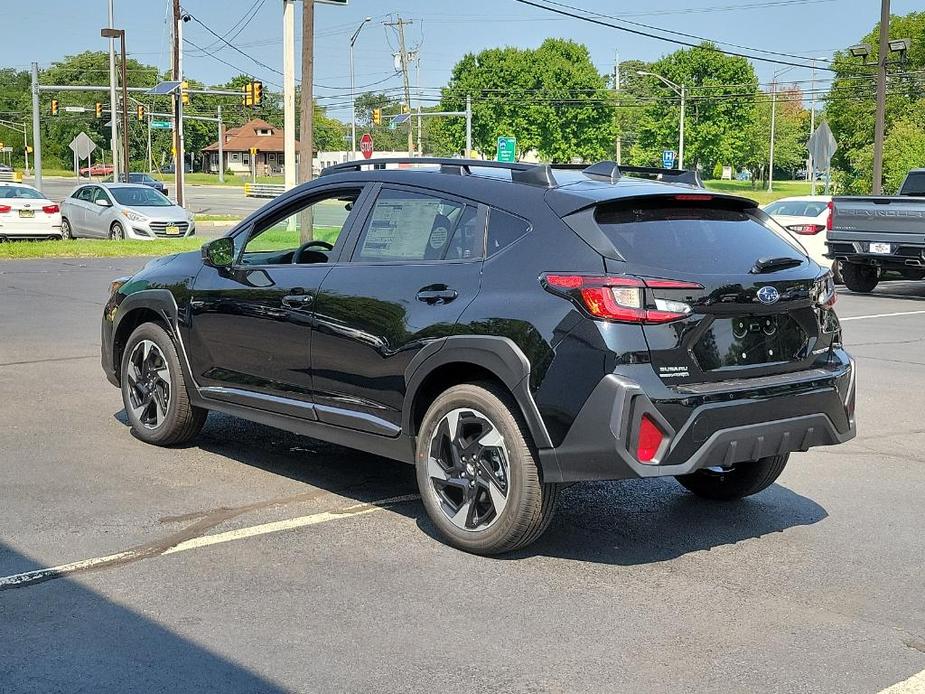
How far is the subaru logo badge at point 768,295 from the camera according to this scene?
205 inches

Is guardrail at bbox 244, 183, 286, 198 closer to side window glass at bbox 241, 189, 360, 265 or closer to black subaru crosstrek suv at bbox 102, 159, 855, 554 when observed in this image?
side window glass at bbox 241, 189, 360, 265

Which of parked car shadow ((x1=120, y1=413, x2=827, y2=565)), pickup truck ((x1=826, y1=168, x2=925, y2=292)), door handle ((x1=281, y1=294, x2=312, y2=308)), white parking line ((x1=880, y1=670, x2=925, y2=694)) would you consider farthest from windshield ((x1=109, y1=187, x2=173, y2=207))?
white parking line ((x1=880, y1=670, x2=925, y2=694))

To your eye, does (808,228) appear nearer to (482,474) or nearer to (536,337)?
(482,474)

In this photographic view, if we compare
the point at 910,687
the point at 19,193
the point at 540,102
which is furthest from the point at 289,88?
the point at 540,102

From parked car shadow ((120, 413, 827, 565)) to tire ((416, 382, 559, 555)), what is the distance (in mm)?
198

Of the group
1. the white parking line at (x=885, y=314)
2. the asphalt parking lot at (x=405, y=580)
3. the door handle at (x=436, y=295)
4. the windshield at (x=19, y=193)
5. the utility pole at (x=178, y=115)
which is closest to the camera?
the asphalt parking lot at (x=405, y=580)

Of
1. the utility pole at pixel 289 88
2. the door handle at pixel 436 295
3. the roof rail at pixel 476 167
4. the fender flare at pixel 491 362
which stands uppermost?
the utility pole at pixel 289 88

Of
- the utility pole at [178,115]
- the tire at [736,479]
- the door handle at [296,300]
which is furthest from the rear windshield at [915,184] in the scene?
the utility pole at [178,115]

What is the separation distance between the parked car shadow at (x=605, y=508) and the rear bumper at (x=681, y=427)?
637 millimetres

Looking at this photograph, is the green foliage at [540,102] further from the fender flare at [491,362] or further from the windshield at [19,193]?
the fender flare at [491,362]

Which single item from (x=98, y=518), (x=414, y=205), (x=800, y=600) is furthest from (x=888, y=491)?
(x=98, y=518)

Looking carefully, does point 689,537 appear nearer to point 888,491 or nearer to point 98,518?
point 888,491

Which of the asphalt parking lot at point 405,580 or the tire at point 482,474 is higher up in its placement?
the tire at point 482,474

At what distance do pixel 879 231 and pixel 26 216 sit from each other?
19756 millimetres
